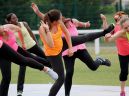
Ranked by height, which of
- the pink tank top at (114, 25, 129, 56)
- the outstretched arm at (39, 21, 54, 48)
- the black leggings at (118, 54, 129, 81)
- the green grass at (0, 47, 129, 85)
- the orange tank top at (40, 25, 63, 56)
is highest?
the outstretched arm at (39, 21, 54, 48)

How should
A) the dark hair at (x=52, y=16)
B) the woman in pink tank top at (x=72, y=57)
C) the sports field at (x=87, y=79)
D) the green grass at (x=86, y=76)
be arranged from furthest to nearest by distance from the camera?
the green grass at (x=86, y=76) < the sports field at (x=87, y=79) < the woman in pink tank top at (x=72, y=57) < the dark hair at (x=52, y=16)

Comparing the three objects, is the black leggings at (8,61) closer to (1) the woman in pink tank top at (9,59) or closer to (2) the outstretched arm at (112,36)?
(1) the woman in pink tank top at (9,59)

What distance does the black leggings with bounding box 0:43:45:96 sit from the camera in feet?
37.8

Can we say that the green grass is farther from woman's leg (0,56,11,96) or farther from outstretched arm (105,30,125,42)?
woman's leg (0,56,11,96)

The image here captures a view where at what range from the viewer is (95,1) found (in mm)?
35500

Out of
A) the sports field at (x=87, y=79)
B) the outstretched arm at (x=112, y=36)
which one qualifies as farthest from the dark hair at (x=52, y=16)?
the sports field at (x=87, y=79)

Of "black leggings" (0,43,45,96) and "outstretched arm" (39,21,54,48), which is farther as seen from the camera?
"outstretched arm" (39,21,54,48)

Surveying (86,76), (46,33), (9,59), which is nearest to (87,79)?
(86,76)

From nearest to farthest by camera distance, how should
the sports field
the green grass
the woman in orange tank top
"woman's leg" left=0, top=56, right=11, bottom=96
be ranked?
the woman in orange tank top
"woman's leg" left=0, top=56, right=11, bottom=96
the sports field
the green grass

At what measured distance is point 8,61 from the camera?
12203 millimetres

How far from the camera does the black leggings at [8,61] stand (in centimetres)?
1152

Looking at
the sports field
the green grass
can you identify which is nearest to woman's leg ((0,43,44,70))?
the sports field

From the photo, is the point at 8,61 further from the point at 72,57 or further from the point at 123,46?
the point at 123,46

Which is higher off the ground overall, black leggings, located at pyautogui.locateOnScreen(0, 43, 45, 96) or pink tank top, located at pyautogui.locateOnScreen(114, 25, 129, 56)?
black leggings, located at pyautogui.locateOnScreen(0, 43, 45, 96)
